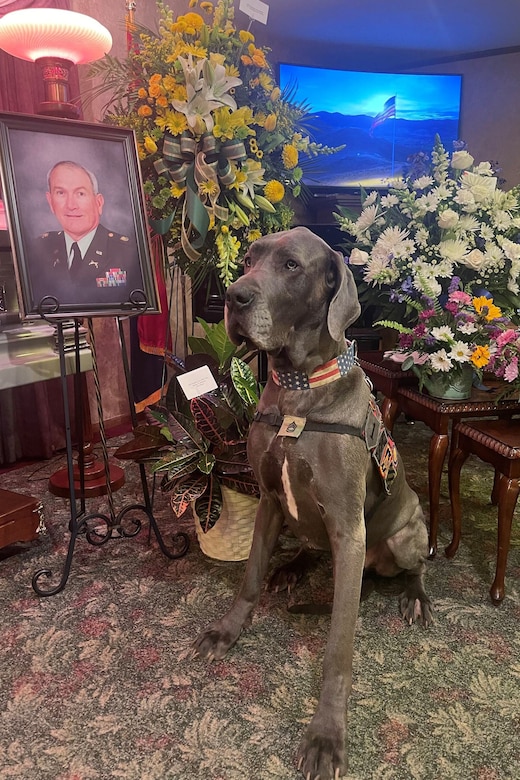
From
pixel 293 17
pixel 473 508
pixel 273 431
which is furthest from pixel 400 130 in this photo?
pixel 273 431

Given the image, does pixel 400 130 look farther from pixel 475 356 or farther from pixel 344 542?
pixel 344 542

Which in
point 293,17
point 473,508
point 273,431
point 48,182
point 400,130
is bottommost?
point 473,508

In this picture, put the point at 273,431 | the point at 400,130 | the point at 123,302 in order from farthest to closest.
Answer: the point at 400,130
the point at 123,302
the point at 273,431

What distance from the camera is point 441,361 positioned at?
209 cm

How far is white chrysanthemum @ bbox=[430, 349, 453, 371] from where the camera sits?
2068mm

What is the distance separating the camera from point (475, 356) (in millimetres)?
2039

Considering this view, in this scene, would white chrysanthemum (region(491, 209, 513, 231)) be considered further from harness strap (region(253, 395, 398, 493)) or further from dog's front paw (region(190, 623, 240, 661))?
dog's front paw (region(190, 623, 240, 661))

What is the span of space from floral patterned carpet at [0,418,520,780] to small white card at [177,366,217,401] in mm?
667

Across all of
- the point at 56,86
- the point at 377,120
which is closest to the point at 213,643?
the point at 56,86

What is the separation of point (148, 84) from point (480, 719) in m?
2.18

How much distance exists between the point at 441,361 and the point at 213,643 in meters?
1.22

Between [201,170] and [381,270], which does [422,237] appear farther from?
[201,170]

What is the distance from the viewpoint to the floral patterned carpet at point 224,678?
1324 mm

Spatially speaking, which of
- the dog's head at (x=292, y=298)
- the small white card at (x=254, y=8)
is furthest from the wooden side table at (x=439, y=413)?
the small white card at (x=254, y=8)
